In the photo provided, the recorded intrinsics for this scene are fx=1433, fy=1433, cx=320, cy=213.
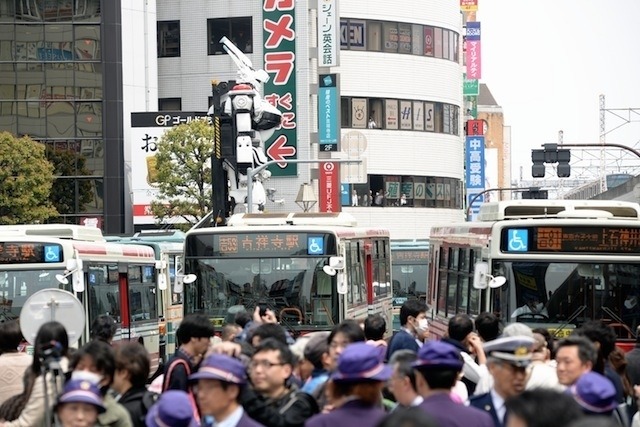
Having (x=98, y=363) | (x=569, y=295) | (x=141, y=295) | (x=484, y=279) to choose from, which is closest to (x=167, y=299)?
(x=141, y=295)

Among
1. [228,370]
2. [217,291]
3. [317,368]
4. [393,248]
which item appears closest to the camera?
[228,370]

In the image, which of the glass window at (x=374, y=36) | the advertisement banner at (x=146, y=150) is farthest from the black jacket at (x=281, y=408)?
the glass window at (x=374, y=36)

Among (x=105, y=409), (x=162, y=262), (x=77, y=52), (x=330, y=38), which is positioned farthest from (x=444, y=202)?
(x=105, y=409)

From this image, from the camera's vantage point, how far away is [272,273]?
20844 millimetres

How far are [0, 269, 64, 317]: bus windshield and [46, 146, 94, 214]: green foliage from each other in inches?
1555

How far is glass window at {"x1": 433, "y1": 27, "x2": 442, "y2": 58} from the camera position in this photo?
226 ft

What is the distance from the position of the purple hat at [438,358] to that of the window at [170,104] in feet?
189

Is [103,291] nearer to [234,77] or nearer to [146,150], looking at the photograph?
[146,150]

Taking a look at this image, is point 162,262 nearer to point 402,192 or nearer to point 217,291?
point 217,291

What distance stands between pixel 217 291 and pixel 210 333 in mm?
9813

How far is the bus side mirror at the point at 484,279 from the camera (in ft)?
54.2

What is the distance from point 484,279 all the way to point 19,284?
22.8 feet

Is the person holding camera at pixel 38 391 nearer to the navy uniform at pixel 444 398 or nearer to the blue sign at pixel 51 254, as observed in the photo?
the navy uniform at pixel 444 398

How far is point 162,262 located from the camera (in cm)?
2870
